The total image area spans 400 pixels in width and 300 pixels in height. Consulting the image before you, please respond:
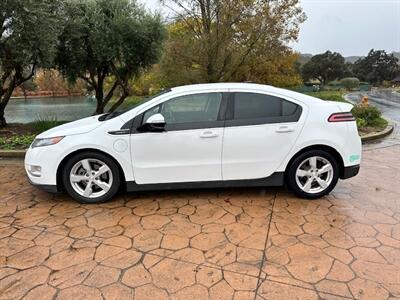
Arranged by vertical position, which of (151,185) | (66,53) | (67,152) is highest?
(66,53)

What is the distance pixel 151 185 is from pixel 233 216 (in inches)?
41.3

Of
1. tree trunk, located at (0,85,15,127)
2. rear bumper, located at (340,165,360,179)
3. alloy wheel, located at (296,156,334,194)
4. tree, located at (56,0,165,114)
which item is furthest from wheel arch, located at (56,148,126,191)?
tree trunk, located at (0,85,15,127)

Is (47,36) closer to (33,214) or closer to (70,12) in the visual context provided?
(70,12)

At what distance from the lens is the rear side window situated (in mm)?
3803

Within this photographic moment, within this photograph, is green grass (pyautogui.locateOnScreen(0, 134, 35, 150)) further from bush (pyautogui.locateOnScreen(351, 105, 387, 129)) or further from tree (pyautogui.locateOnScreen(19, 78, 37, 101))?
bush (pyautogui.locateOnScreen(351, 105, 387, 129))

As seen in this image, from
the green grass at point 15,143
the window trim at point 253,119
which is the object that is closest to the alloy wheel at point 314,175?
the window trim at point 253,119

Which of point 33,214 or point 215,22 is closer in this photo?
point 33,214

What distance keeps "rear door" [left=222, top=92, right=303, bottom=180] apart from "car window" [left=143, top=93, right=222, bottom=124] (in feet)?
0.63

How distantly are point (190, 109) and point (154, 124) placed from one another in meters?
0.50

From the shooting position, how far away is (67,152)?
3705 mm

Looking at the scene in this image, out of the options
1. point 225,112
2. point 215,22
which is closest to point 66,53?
point 225,112

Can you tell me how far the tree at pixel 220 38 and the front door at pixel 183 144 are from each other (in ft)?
39.4

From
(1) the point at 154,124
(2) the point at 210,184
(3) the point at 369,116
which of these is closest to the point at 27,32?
(1) the point at 154,124

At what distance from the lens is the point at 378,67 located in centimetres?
7281
